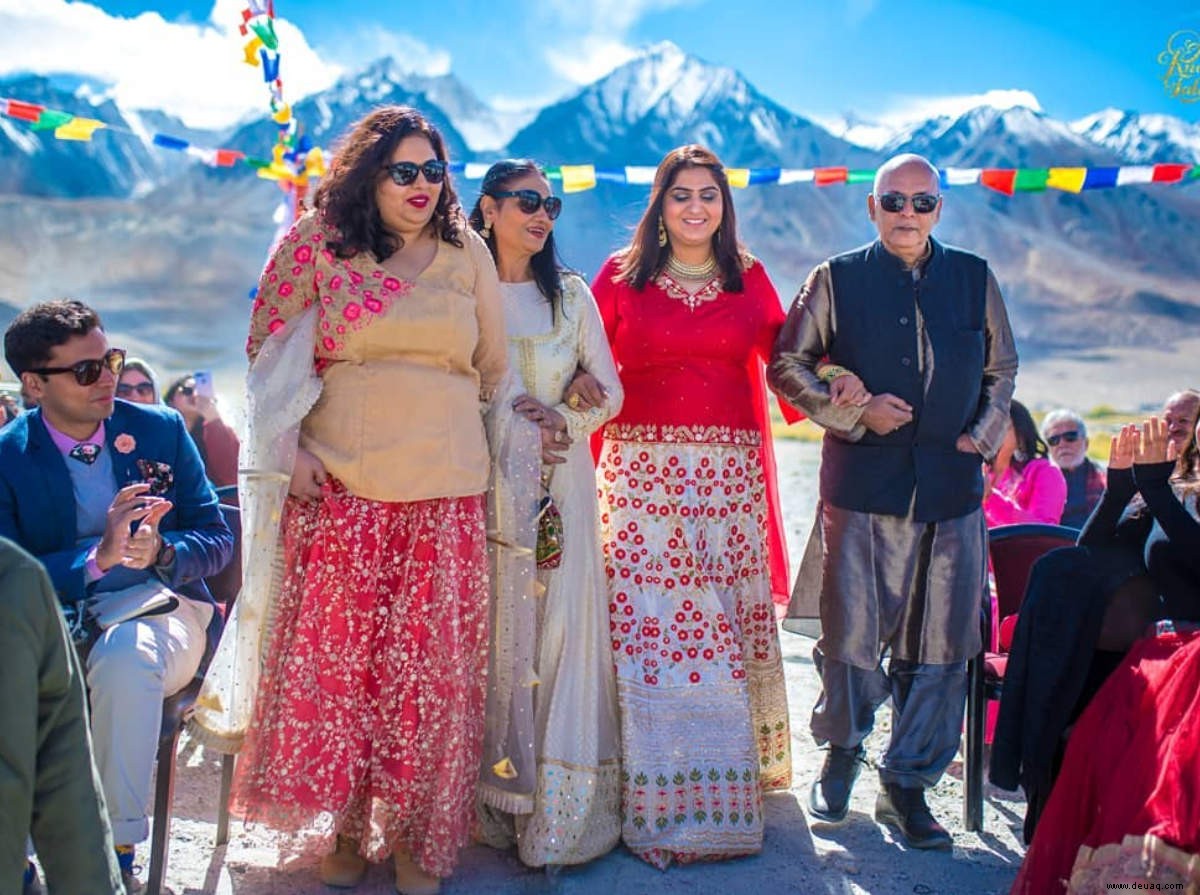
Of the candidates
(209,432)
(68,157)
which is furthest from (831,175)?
(68,157)

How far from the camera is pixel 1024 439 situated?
5.49m

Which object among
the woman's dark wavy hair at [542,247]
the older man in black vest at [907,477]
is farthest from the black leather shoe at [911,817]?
the woman's dark wavy hair at [542,247]

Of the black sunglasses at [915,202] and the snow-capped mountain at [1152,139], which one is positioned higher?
the snow-capped mountain at [1152,139]

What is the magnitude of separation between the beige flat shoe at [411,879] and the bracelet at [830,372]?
190 centimetres

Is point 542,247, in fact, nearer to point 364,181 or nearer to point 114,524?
point 364,181

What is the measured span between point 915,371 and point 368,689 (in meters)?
1.92

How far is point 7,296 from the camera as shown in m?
35.6

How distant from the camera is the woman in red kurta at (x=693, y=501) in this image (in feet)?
11.7

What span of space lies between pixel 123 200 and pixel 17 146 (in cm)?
512

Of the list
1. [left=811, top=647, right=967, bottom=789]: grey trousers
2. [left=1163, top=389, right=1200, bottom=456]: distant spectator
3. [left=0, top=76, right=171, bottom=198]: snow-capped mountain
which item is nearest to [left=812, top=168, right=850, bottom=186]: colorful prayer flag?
[left=1163, top=389, right=1200, bottom=456]: distant spectator

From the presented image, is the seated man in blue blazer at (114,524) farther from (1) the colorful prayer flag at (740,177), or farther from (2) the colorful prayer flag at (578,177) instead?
(2) the colorful prayer flag at (578,177)

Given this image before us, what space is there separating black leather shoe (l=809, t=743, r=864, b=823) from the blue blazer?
2015 millimetres

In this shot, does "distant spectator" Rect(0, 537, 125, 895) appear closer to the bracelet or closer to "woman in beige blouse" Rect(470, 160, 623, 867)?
"woman in beige blouse" Rect(470, 160, 623, 867)

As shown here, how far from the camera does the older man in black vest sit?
11.8ft
